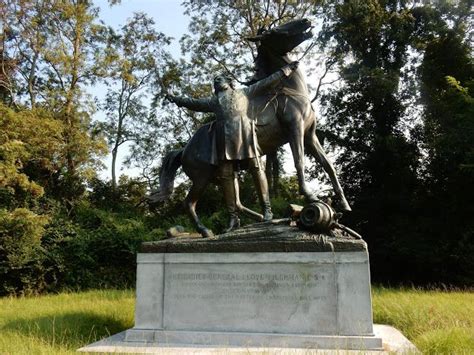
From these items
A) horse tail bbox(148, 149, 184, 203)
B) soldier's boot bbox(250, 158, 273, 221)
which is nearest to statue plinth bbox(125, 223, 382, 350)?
soldier's boot bbox(250, 158, 273, 221)

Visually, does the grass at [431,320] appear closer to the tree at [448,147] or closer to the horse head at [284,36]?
the horse head at [284,36]

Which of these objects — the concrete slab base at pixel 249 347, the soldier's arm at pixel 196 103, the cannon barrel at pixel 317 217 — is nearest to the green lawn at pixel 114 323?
the concrete slab base at pixel 249 347

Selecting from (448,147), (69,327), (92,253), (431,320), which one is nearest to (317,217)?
(431,320)

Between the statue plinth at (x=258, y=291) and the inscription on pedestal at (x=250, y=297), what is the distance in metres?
0.01

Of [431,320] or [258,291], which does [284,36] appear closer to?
[258,291]

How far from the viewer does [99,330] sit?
7.43 metres

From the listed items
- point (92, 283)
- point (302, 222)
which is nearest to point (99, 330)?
point (302, 222)

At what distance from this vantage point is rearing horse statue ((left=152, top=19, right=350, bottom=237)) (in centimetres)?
676

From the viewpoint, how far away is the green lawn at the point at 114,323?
5.38 metres

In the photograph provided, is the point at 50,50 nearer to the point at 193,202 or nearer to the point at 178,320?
the point at 193,202

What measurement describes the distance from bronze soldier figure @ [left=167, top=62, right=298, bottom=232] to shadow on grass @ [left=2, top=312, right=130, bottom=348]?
8.23 ft

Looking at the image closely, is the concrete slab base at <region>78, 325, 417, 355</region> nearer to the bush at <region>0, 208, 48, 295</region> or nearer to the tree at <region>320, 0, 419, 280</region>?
the bush at <region>0, 208, 48, 295</region>

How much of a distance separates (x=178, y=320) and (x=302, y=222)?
186cm

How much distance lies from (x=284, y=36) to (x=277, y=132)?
137 centimetres
